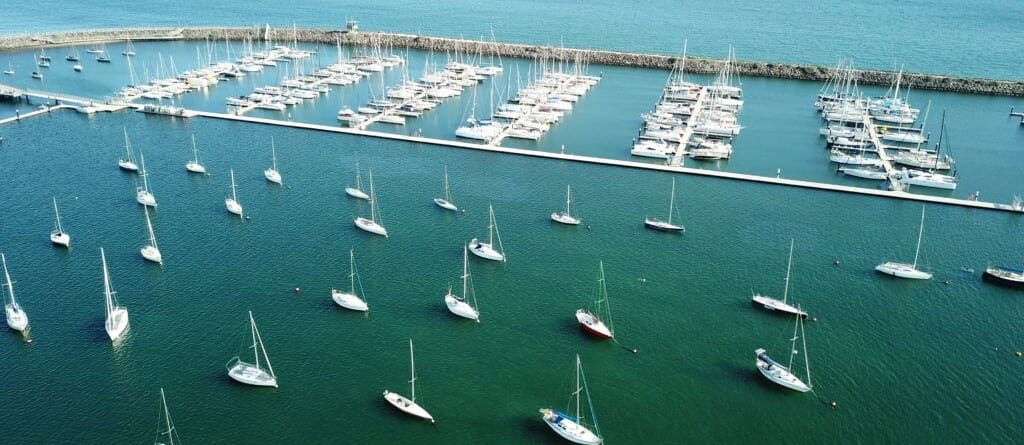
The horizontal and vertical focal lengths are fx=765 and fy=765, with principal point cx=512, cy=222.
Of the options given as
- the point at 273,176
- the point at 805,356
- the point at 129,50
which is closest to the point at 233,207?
the point at 273,176

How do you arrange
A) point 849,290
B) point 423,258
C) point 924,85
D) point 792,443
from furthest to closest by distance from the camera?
point 924,85
point 423,258
point 849,290
point 792,443

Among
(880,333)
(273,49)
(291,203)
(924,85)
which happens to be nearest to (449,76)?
(273,49)

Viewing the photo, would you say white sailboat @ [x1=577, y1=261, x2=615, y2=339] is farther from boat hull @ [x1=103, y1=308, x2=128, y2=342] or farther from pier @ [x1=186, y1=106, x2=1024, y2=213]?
boat hull @ [x1=103, y1=308, x2=128, y2=342]

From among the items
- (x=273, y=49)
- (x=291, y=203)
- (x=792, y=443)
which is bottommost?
(x=792, y=443)

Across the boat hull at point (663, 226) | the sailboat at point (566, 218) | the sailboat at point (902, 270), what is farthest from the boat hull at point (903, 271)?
the sailboat at point (566, 218)

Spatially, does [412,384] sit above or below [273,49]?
below

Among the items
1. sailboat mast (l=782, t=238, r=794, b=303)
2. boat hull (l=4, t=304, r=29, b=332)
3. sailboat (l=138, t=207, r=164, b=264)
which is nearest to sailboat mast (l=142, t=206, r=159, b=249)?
sailboat (l=138, t=207, r=164, b=264)

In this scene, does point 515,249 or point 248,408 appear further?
point 515,249

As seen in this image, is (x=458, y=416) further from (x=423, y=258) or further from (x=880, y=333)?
(x=880, y=333)
